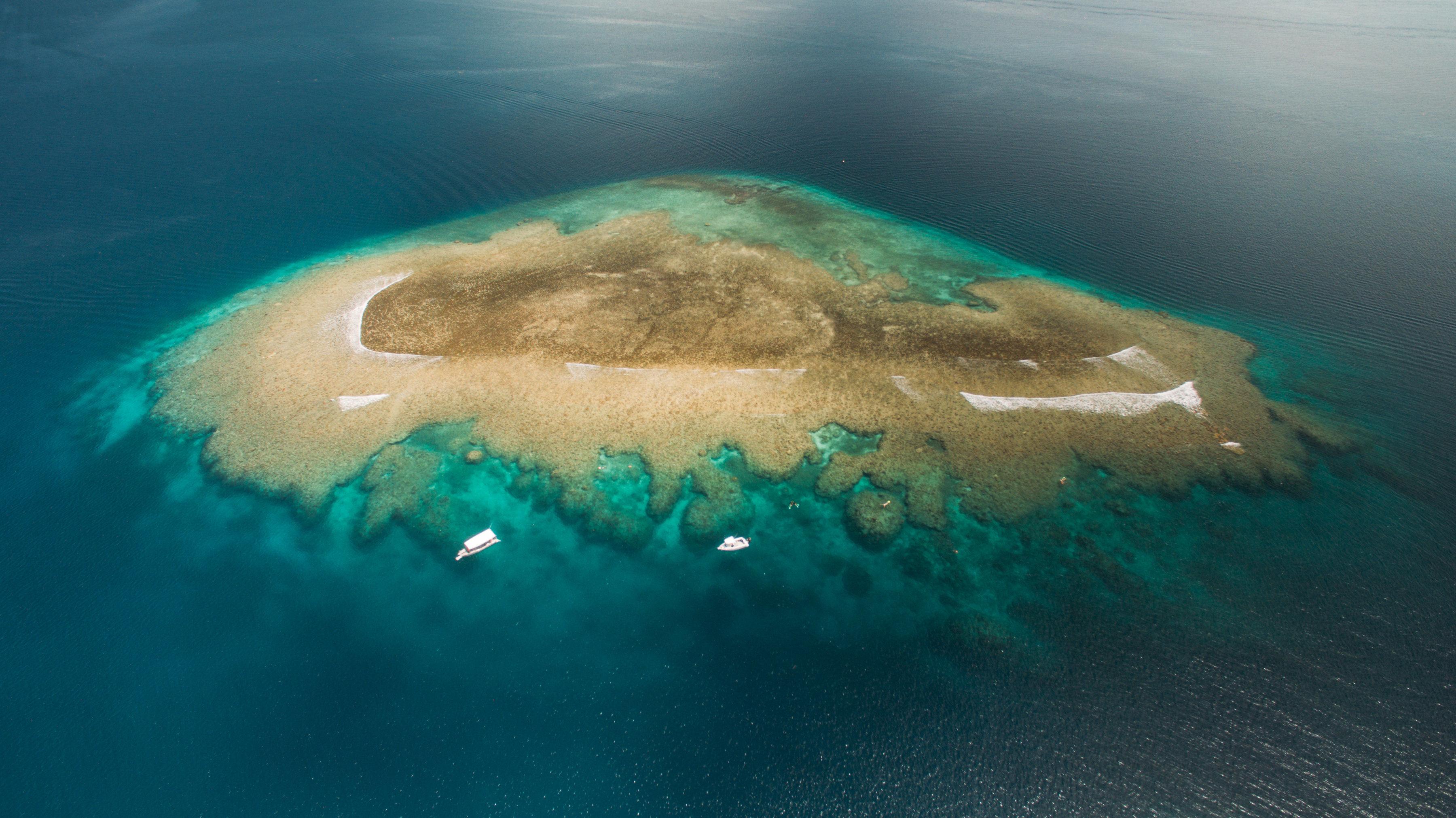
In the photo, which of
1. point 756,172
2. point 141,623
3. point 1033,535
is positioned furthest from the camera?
point 756,172

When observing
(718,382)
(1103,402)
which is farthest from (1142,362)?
(718,382)

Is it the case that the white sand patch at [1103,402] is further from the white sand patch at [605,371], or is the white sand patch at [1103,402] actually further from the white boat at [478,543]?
the white boat at [478,543]

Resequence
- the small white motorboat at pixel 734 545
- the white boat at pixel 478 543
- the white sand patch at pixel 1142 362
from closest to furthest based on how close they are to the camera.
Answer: the white boat at pixel 478 543, the small white motorboat at pixel 734 545, the white sand patch at pixel 1142 362

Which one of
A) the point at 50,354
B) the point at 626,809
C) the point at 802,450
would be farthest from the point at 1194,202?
the point at 50,354

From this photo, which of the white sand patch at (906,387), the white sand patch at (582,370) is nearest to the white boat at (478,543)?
the white sand patch at (582,370)

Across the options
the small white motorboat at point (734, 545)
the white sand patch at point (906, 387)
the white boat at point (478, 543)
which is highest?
the white sand patch at point (906, 387)

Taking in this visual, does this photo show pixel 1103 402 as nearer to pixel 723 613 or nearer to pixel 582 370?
pixel 723 613

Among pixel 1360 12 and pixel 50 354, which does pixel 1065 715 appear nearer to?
pixel 50 354

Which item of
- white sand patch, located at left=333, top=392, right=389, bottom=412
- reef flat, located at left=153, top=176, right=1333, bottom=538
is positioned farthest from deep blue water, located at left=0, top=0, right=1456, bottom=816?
white sand patch, located at left=333, top=392, right=389, bottom=412
